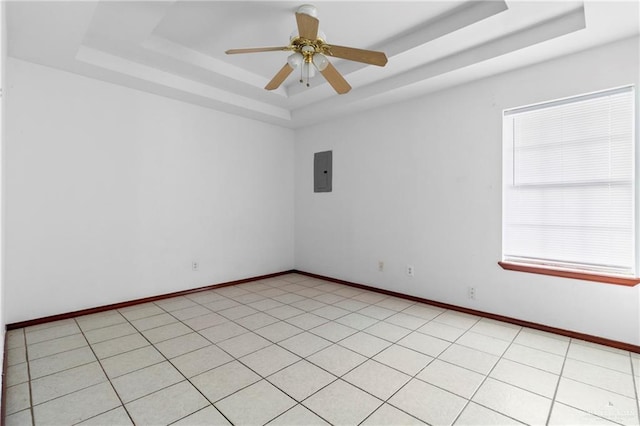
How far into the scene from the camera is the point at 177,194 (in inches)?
157

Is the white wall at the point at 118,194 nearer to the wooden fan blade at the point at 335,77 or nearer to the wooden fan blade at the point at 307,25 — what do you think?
the wooden fan blade at the point at 335,77

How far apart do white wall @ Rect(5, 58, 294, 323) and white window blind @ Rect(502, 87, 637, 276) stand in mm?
3440

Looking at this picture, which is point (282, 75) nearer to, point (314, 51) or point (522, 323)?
point (314, 51)

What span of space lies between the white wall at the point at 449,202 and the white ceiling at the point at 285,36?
0.80ft

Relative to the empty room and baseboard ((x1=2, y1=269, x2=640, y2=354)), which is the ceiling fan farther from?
baseboard ((x1=2, y1=269, x2=640, y2=354))

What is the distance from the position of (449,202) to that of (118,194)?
372 cm

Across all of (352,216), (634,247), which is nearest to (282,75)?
(352,216)

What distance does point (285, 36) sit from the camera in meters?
2.90

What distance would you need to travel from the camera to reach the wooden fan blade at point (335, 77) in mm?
2551

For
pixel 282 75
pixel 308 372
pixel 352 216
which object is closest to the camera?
pixel 308 372

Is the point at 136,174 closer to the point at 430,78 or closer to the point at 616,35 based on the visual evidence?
the point at 430,78

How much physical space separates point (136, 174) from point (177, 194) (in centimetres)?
52

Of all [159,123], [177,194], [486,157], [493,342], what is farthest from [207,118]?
[493,342]

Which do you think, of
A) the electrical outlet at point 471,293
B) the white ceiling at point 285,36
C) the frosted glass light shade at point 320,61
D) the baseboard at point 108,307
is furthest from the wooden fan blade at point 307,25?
the baseboard at point 108,307
